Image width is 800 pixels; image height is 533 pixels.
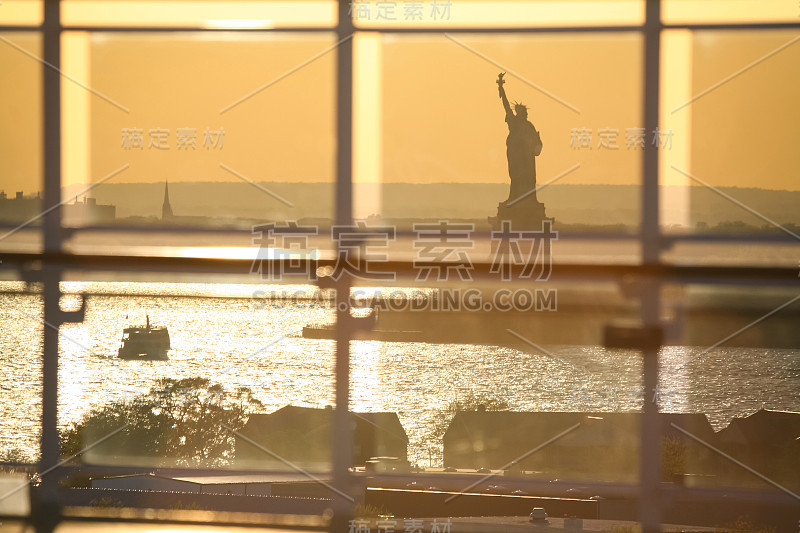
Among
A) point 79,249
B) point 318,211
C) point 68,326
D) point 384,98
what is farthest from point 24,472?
point 384,98

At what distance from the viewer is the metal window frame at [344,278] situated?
→ 163 centimetres

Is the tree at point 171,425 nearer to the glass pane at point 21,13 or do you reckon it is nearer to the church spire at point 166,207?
the church spire at point 166,207

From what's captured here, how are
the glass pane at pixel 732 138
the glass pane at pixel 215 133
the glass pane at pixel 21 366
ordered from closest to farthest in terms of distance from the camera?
the glass pane at pixel 732 138
the glass pane at pixel 215 133
the glass pane at pixel 21 366

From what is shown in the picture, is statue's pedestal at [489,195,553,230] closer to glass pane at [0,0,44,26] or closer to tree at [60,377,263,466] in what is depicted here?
tree at [60,377,263,466]

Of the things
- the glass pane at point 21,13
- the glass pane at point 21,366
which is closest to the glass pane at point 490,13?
the glass pane at point 21,13

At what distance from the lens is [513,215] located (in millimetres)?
1667

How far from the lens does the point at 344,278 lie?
172cm

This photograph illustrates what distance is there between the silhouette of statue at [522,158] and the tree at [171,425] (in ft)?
2.61

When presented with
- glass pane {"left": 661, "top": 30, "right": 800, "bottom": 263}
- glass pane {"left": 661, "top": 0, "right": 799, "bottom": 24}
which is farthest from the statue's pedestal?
glass pane {"left": 661, "top": 0, "right": 799, "bottom": 24}

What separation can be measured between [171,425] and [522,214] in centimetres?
100

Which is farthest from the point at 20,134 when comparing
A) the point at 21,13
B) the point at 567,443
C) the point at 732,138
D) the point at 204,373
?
the point at 732,138

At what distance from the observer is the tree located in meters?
1.77

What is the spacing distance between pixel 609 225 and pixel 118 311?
3.93 feet

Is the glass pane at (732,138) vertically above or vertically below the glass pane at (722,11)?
below
